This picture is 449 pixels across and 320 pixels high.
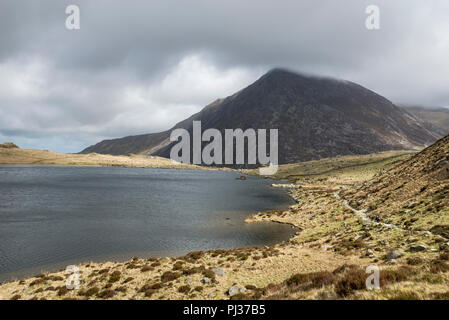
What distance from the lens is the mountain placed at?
1185 inches

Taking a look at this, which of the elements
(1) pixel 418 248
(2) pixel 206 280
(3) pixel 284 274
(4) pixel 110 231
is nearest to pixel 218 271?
(2) pixel 206 280

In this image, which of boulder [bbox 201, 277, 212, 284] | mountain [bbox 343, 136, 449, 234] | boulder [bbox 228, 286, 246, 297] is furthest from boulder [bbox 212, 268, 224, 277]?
mountain [bbox 343, 136, 449, 234]

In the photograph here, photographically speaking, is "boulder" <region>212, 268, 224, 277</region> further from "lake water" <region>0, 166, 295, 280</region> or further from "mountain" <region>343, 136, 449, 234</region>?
"mountain" <region>343, 136, 449, 234</region>

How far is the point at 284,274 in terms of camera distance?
78.1ft

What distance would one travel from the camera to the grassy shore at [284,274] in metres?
13.6

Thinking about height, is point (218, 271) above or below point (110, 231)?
above

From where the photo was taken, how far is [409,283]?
510 inches

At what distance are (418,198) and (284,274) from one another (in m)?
28.4

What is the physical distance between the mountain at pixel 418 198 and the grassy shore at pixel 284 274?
7.16 ft

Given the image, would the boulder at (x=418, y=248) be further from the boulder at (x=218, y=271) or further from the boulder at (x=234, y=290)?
the boulder at (x=218, y=271)

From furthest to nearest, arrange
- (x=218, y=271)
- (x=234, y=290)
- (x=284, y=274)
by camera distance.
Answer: (x=218, y=271)
(x=284, y=274)
(x=234, y=290)

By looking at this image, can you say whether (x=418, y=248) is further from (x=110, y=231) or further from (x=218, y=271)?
(x=110, y=231)

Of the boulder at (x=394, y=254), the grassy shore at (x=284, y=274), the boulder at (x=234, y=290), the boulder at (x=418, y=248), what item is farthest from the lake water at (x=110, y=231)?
the boulder at (x=418, y=248)

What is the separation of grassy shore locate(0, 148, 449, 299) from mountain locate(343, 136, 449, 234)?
2183mm
